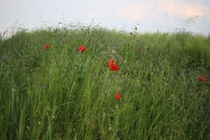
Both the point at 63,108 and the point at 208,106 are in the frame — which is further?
the point at 208,106

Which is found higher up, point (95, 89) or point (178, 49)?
point (178, 49)

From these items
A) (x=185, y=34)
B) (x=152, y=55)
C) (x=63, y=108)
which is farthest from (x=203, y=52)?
(x=63, y=108)

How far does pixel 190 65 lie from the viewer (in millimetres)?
4270

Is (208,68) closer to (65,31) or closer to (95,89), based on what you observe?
(95,89)

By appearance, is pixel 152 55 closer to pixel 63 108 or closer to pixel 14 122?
pixel 63 108

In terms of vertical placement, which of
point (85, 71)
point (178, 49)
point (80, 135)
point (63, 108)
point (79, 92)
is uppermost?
point (178, 49)

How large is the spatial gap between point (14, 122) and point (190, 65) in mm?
3924

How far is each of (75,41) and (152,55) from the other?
5.93 feet

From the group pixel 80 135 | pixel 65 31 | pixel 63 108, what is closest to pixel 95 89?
pixel 63 108

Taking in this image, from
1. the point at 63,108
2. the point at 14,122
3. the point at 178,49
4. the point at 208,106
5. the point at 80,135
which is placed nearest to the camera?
Answer: the point at 14,122

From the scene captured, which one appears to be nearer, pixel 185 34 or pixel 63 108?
pixel 63 108

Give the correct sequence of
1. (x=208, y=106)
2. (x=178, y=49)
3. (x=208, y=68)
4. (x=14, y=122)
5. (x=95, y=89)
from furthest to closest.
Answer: (x=178, y=49) → (x=208, y=68) → (x=208, y=106) → (x=95, y=89) → (x=14, y=122)

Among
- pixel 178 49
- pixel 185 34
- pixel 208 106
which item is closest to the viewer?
pixel 208 106

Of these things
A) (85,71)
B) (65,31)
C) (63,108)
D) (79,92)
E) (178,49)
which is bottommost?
(63,108)
